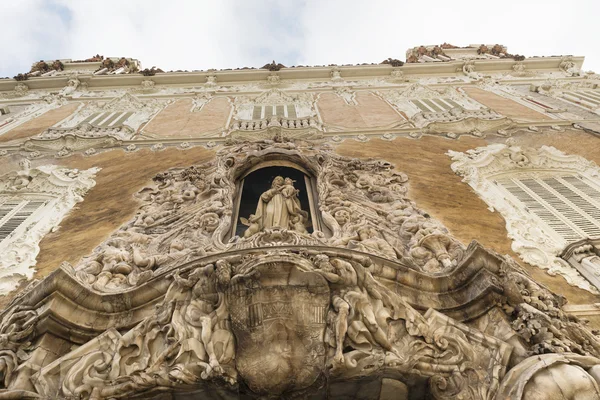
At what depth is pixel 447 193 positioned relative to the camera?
30.9 ft

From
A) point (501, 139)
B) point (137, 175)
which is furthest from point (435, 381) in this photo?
point (501, 139)

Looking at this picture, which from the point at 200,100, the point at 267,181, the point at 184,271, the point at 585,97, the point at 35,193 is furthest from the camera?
the point at 200,100

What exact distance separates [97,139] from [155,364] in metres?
9.97

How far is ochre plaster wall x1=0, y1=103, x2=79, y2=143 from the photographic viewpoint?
1392 cm

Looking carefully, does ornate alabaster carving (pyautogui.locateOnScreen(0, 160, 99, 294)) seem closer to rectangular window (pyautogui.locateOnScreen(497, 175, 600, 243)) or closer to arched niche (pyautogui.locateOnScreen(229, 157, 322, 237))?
arched niche (pyautogui.locateOnScreen(229, 157, 322, 237))

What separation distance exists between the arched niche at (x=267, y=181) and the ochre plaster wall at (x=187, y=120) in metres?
4.08

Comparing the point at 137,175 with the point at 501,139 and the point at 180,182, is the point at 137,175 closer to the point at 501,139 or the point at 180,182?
the point at 180,182

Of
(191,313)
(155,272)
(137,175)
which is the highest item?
(137,175)

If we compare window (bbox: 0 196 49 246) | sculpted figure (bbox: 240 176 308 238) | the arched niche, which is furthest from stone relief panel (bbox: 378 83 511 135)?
window (bbox: 0 196 49 246)

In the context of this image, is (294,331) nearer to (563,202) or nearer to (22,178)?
(563,202)

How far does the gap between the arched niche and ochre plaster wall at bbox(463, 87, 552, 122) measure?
7613 millimetres

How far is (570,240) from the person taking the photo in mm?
7637

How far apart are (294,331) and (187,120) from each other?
39.0ft

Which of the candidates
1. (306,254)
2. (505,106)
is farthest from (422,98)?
(306,254)
